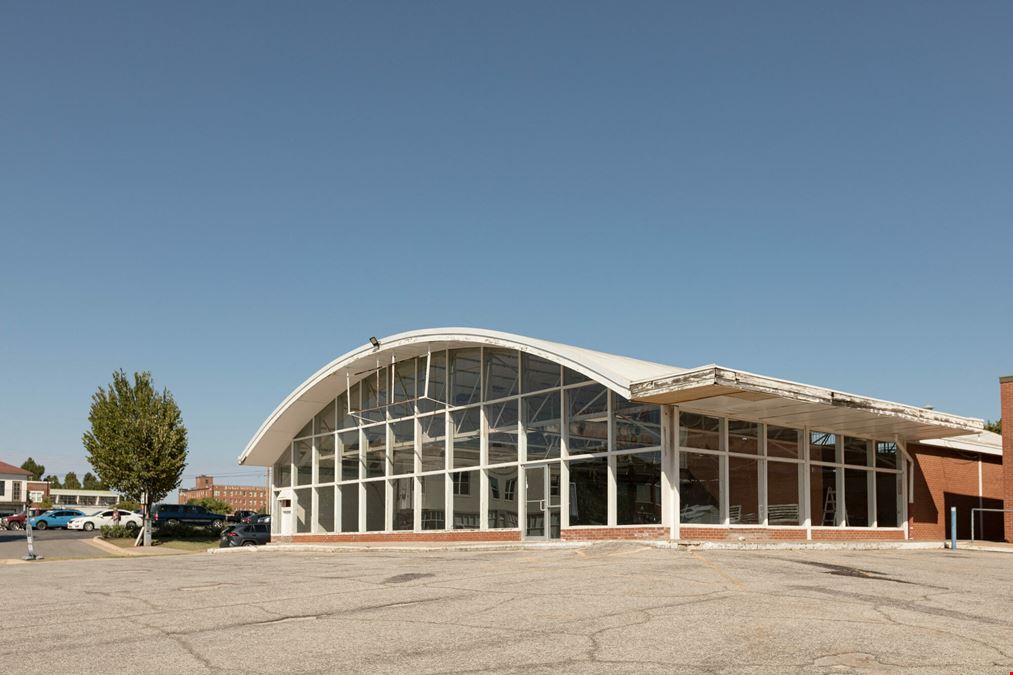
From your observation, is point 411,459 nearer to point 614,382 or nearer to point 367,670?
point 614,382

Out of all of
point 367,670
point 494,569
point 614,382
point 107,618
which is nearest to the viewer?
point 367,670

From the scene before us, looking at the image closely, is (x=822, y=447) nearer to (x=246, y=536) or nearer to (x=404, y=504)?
(x=404, y=504)

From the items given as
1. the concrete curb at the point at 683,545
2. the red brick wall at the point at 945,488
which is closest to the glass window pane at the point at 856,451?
the concrete curb at the point at 683,545

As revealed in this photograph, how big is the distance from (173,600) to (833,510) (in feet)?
66.5

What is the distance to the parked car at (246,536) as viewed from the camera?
131 feet

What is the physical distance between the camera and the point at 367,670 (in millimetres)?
8430

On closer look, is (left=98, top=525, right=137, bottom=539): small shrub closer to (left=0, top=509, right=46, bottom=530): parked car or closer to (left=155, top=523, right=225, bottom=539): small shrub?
(left=155, top=523, right=225, bottom=539): small shrub

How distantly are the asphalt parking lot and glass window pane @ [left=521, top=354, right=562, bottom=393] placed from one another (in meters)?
9.27

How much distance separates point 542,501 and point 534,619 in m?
16.0

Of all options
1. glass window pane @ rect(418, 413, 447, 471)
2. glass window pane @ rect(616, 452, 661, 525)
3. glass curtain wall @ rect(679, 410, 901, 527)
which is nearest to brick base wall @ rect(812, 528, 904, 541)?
glass curtain wall @ rect(679, 410, 901, 527)

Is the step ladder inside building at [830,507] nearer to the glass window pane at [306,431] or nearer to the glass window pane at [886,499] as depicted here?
the glass window pane at [886,499]

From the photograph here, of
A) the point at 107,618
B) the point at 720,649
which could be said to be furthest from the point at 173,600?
the point at 720,649

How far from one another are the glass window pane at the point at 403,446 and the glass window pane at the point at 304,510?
6.55m

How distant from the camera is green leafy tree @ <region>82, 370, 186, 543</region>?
4109cm
